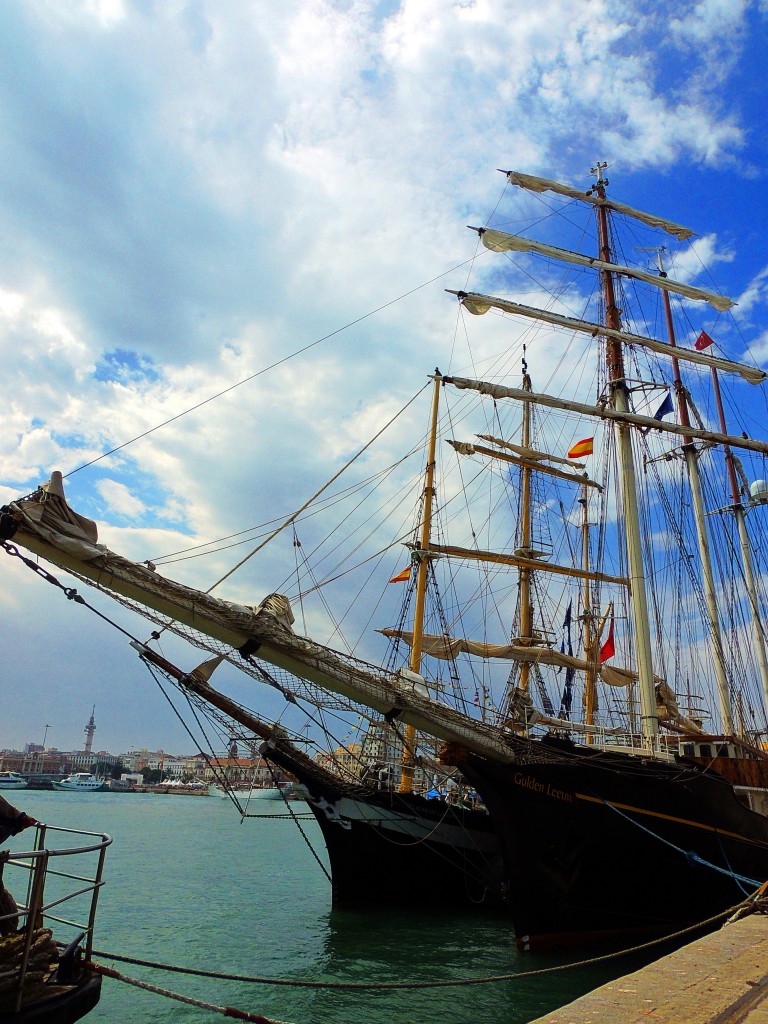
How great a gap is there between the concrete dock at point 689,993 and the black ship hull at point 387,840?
12.3 m

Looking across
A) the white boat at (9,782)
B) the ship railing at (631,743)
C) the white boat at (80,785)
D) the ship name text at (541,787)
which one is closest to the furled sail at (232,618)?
the ship name text at (541,787)

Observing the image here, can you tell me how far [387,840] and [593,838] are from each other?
6.76m

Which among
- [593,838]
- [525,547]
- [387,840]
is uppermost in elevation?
[525,547]

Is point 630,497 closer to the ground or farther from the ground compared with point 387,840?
farther from the ground

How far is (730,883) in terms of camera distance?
15602 millimetres

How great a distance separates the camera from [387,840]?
18578 millimetres

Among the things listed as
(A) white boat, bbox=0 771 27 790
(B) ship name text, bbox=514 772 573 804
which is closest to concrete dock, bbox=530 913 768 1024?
(B) ship name text, bbox=514 772 573 804

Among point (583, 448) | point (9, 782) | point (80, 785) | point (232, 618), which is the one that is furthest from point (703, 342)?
point (80, 785)

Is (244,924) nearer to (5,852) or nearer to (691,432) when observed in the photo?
(5,852)

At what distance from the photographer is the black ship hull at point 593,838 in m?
13.4

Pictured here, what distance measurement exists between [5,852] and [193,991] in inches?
342

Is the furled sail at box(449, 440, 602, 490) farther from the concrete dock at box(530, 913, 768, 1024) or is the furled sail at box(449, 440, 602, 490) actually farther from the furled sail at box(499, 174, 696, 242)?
the concrete dock at box(530, 913, 768, 1024)

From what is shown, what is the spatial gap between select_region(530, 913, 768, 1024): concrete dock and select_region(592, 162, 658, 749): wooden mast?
36.5ft

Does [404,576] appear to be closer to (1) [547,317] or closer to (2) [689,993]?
(1) [547,317]
